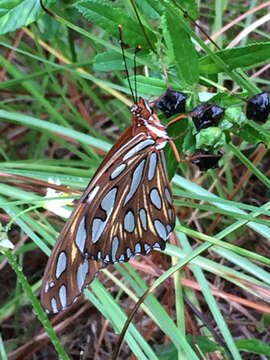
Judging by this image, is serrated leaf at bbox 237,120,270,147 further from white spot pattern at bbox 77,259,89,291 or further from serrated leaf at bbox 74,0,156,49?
white spot pattern at bbox 77,259,89,291

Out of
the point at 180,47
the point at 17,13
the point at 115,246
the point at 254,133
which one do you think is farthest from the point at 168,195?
the point at 17,13

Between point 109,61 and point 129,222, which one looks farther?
point 129,222

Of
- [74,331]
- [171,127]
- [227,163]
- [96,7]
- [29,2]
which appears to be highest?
[29,2]

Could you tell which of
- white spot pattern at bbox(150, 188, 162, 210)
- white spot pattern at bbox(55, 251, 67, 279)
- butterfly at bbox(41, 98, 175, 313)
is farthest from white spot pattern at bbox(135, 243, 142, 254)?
white spot pattern at bbox(55, 251, 67, 279)

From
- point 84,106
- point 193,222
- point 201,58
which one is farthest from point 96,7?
point 84,106

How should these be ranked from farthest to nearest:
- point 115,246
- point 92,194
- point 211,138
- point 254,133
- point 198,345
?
point 198,345 < point 115,246 < point 92,194 < point 254,133 < point 211,138

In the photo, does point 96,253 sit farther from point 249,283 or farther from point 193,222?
point 193,222

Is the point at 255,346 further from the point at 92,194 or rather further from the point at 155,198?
the point at 92,194

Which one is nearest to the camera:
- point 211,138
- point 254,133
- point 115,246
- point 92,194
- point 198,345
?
point 211,138
